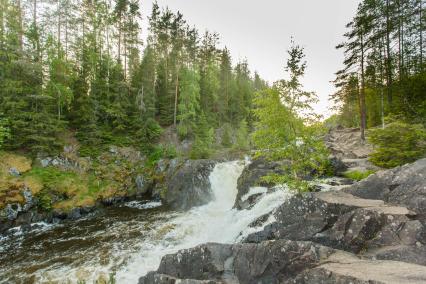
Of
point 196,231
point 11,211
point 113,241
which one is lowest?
point 113,241

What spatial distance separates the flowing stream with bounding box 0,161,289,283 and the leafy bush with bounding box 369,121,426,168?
6.32m

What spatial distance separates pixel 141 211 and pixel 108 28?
26.1 meters

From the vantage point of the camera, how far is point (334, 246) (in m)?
6.94

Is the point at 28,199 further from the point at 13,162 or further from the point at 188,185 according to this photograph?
the point at 188,185

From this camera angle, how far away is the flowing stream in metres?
10.2

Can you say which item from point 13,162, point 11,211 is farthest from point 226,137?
point 11,211

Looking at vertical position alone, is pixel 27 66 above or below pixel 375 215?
above

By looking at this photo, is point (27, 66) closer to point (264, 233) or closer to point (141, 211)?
point (141, 211)

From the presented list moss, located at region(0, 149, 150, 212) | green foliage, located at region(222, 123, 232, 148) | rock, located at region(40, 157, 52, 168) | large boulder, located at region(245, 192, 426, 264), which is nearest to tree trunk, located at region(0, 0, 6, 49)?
moss, located at region(0, 149, 150, 212)

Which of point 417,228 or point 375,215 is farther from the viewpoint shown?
point 375,215

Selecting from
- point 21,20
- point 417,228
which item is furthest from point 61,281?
point 21,20

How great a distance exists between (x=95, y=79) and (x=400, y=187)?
96.3 ft

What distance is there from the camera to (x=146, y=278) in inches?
311

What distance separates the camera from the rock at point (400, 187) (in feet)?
24.7
